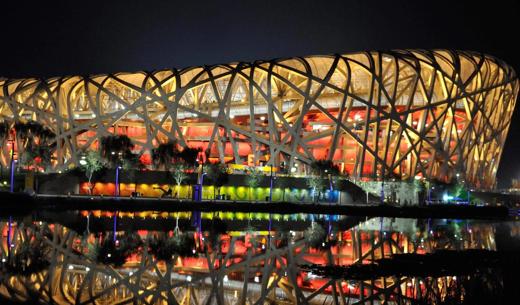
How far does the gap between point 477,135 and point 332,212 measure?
25806 mm

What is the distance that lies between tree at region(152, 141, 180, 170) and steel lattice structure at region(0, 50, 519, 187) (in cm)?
288

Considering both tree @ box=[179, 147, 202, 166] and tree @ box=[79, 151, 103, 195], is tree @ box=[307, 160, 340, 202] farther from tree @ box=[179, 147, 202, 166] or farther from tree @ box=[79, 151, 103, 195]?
tree @ box=[79, 151, 103, 195]

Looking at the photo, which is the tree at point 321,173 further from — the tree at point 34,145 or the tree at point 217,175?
the tree at point 34,145

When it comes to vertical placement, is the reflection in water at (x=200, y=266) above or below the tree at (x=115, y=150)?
below

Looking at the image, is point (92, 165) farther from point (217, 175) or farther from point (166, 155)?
point (217, 175)

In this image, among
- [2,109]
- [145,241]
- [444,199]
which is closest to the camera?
[145,241]

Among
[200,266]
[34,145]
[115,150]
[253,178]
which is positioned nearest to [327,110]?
[253,178]

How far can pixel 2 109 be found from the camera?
72500 millimetres

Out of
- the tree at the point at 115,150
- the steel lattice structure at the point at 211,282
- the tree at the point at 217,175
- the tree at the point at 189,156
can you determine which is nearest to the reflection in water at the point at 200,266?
the steel lattice structure at the point at 211,282

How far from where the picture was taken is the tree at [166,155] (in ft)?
189

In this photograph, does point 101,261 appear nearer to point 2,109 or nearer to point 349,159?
point 349,159

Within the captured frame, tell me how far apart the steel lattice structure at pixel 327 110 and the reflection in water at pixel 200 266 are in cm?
3351

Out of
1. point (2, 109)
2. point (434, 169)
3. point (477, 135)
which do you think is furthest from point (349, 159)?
point (2, 109)

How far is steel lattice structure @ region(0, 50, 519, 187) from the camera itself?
5991 centimetres
